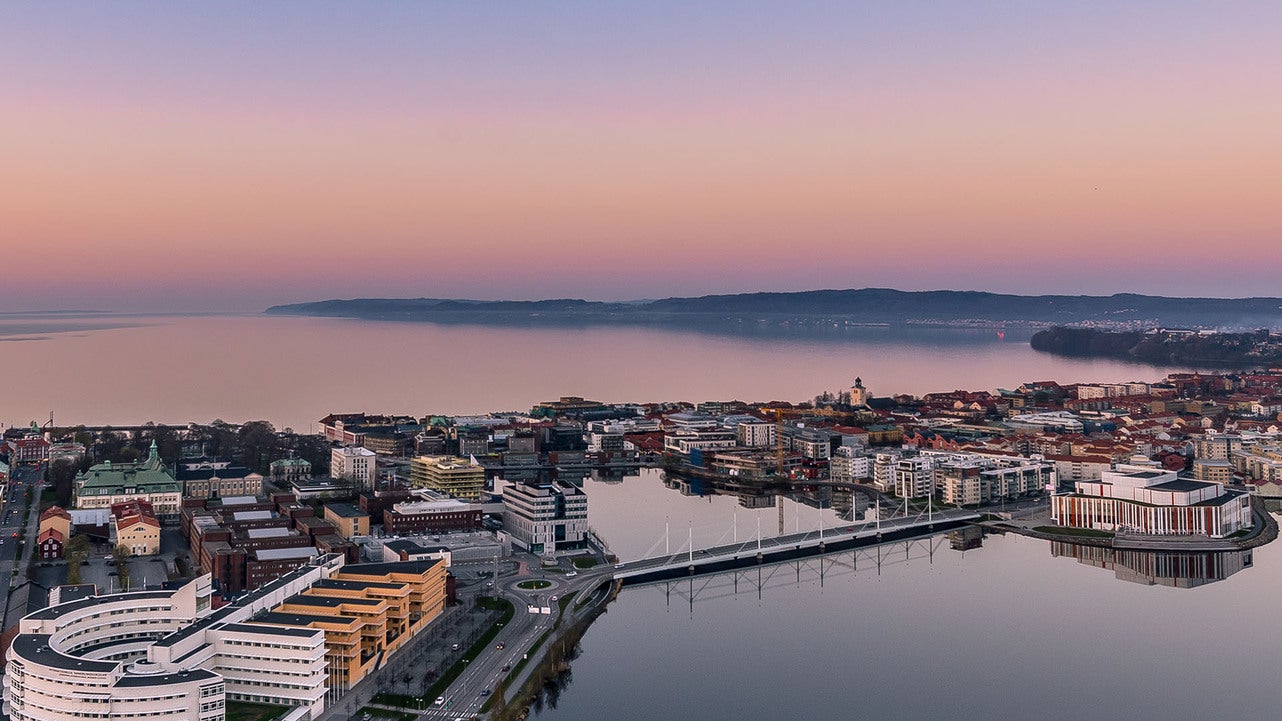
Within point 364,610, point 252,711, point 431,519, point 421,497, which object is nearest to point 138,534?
point 431,519

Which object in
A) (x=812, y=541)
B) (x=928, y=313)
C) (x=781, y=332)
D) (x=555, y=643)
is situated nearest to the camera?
(x=555, y=643)

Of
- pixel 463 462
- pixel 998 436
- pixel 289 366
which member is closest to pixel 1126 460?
pixel 998 436

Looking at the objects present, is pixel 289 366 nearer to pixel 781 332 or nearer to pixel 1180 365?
pixel 1180 365

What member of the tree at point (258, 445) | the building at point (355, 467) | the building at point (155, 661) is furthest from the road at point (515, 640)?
the tree at point (258, 445)

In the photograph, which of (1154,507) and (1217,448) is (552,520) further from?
(1217,448)

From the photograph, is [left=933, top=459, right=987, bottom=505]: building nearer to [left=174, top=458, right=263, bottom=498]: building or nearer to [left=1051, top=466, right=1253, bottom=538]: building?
[left=1051, top=466, right=1253, bottom=538]: building

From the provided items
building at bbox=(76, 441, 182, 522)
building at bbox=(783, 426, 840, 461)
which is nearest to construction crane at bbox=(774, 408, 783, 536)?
building at bbox=(783, 426, 840, 461)
